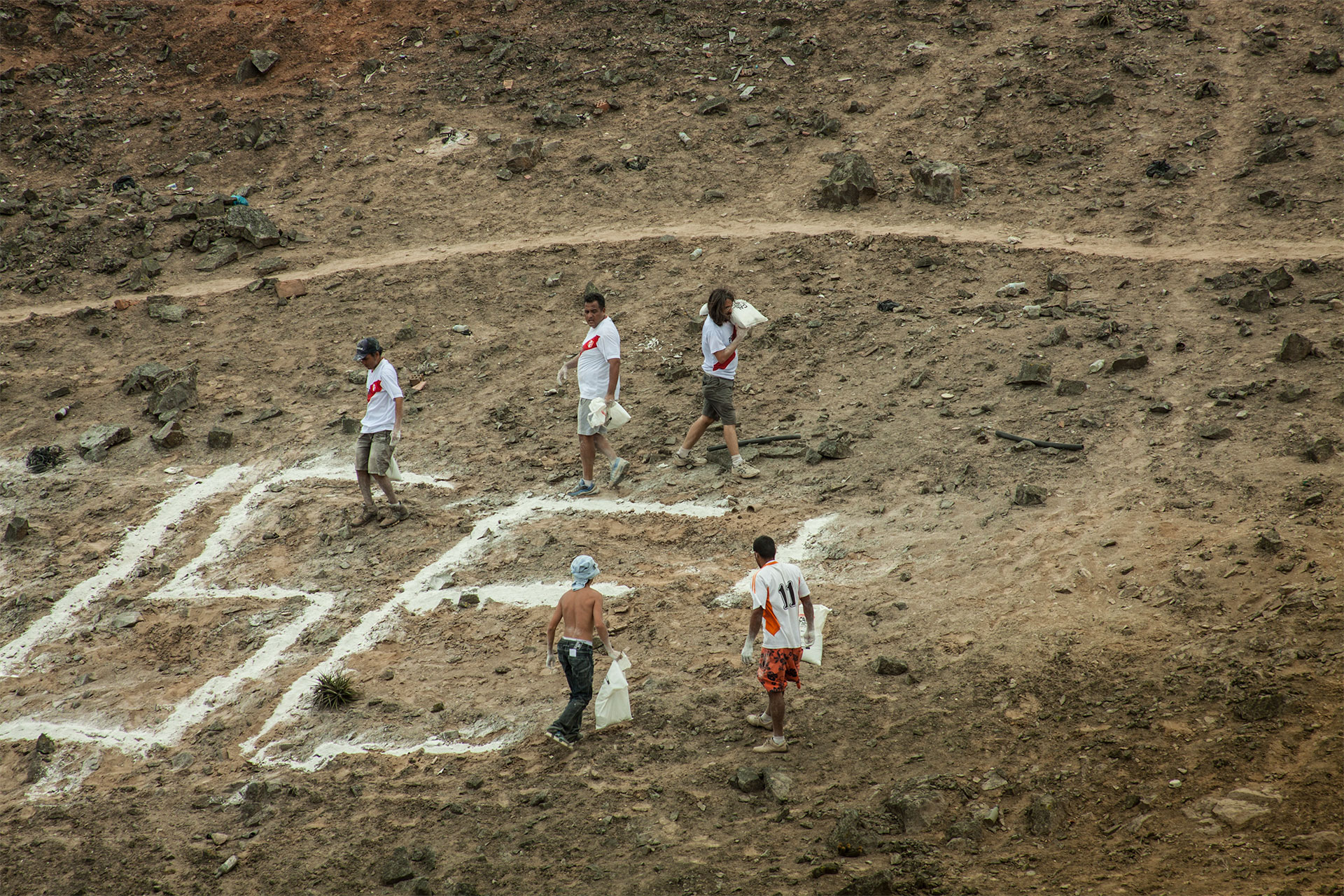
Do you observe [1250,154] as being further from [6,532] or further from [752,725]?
[6,532]

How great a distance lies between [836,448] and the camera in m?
9.72

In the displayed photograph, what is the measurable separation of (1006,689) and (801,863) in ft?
6.46

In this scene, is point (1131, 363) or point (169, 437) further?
point (169, 437)

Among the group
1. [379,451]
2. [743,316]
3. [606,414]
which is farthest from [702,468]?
[379,451]

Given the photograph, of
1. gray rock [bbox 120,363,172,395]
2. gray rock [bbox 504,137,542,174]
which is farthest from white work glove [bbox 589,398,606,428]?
gray rock [bbox 504,137,542,174]

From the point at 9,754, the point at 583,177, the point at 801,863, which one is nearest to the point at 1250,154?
the point at 583,177

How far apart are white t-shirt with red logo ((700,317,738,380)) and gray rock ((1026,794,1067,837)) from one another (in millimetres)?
5046

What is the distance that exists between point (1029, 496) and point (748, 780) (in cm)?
380

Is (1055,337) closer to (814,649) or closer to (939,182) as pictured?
(939,182)

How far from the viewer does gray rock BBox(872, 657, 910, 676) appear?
6.80 m

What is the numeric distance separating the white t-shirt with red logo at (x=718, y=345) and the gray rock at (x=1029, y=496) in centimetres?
286

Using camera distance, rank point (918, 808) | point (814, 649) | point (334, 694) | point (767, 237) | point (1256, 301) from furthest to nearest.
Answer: point (767, 237), point (1256, 301), point (334, 694), point (814, 649), point (918, 808)

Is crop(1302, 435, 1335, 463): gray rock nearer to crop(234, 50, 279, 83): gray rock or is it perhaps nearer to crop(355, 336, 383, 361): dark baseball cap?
crop(355, 336, 383, 361): dark baseball cap

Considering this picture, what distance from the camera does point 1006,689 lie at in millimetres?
6434
